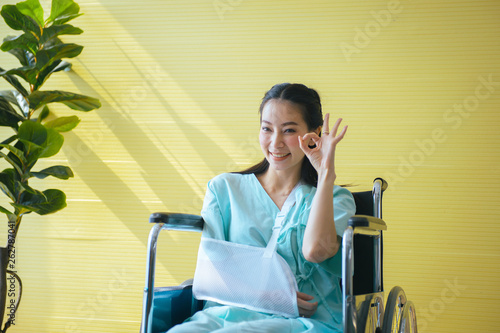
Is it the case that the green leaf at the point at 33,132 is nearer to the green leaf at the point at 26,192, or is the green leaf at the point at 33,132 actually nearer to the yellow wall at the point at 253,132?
the green leaf at the point at 26,192

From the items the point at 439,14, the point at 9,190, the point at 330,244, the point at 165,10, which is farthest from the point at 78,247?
the point at 439,14

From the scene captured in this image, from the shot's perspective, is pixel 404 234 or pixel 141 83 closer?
pixel 404 234

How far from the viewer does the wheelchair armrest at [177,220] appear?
1613 millimetres

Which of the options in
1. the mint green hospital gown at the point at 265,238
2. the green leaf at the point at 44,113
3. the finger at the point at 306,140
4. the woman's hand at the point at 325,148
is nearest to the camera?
the mint green hospital gown at the point at 265,238

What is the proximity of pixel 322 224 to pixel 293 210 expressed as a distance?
213 millimetres

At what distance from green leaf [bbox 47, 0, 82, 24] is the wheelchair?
6.19 ft

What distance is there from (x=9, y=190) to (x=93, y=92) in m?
0.79

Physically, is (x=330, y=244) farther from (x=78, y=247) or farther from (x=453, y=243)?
(x=78, y=247)

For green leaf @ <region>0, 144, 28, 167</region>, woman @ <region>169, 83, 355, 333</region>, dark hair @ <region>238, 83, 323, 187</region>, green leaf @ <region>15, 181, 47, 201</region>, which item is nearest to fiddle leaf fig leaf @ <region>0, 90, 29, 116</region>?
green leaf @ <region>0, 144, 28, 167</region>

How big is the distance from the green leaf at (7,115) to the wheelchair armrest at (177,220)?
173 centimetres

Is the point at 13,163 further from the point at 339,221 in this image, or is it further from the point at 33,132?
the point at 339,221

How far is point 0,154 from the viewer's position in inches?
112

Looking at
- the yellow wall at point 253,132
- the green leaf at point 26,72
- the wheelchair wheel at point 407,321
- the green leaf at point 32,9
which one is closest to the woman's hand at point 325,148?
the wheelchair wheel at point 407,321

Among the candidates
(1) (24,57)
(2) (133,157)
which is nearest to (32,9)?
(1) (24,57)
